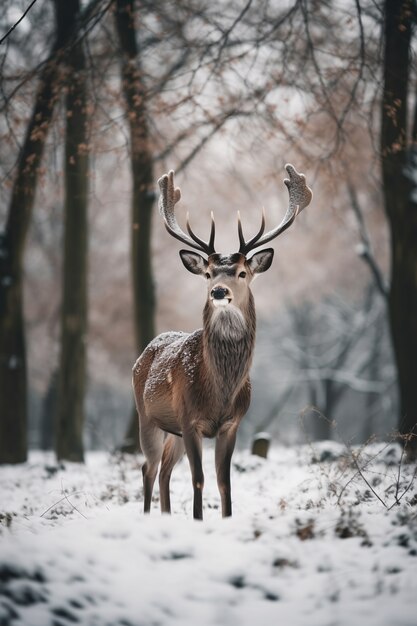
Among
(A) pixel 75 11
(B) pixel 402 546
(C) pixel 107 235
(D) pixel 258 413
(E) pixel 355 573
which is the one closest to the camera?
(E) pixel 355 573

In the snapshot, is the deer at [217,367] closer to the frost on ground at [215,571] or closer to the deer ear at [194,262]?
the deer ear at [194,262]

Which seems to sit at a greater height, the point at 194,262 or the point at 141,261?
the point at 141,261

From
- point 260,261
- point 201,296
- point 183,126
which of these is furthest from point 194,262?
point 201,296

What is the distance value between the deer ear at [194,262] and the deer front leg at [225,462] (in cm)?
133

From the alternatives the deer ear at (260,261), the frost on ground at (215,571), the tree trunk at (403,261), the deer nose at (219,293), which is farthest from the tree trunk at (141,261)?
the frost on ground at (215,571)

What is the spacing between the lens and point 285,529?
4145 mm

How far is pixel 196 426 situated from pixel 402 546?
6.47ft

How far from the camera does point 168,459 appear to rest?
20.8ft

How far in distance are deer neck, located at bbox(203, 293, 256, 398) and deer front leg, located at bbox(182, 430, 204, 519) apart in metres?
0.41

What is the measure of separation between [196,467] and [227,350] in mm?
943

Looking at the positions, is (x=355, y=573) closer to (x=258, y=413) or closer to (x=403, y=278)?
(x=403, y=278)

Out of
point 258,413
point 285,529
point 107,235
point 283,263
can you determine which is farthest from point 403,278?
point 258,413

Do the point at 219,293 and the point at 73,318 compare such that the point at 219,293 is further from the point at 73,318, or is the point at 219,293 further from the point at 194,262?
the point at 73,318

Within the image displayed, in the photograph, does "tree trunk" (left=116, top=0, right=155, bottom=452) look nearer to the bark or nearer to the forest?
the forest
